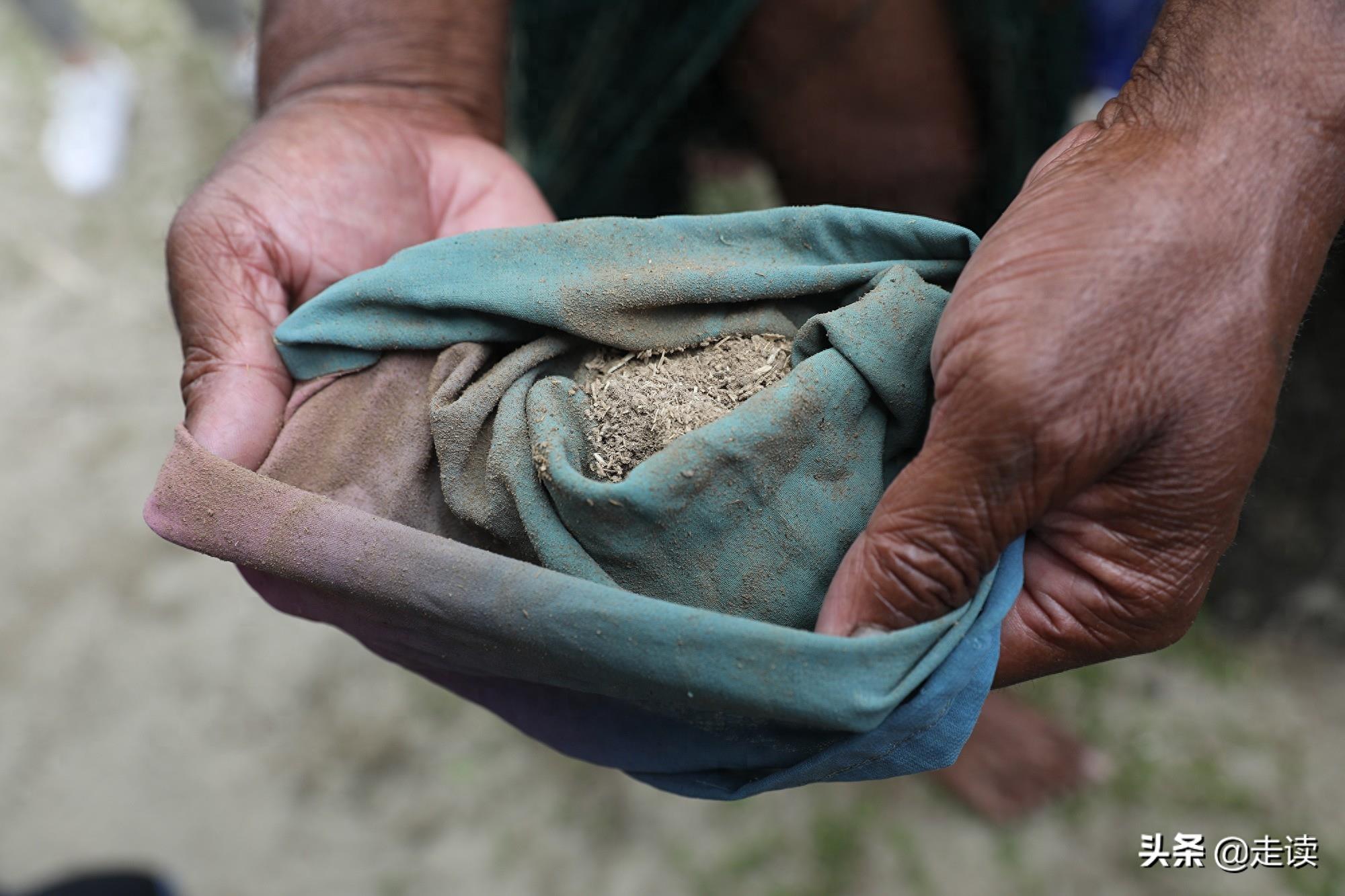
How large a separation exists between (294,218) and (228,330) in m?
0.18

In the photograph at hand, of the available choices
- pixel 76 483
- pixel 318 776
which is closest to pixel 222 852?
pixel 318 776

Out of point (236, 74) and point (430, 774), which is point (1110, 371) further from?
point (236, 74)

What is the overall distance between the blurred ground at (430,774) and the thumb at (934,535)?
4.34 ft

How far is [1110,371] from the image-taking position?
2.44ft

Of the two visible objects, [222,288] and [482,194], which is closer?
[222,288]

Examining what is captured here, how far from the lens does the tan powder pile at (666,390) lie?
0.90m

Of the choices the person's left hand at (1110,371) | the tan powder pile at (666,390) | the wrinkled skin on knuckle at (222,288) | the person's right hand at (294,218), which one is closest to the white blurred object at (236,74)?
the person's right hand at (294,218)

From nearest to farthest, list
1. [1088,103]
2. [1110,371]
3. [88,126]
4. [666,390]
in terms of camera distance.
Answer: [1110,371]
[666,390]
[1088,103]
[88,126]

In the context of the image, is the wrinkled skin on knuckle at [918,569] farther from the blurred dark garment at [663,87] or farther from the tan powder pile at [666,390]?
the blurred dark garment at [663,87]

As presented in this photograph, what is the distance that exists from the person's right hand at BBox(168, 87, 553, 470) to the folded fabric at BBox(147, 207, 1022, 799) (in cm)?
6

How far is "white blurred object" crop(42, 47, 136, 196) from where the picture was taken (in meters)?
3.47

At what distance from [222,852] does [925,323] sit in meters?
2.03

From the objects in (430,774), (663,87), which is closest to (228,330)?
(663,87)

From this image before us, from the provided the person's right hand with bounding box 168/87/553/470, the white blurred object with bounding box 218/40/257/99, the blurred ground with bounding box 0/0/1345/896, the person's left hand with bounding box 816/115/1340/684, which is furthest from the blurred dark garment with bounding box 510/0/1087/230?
the white blurred object with bounding box 218/40/257/99
